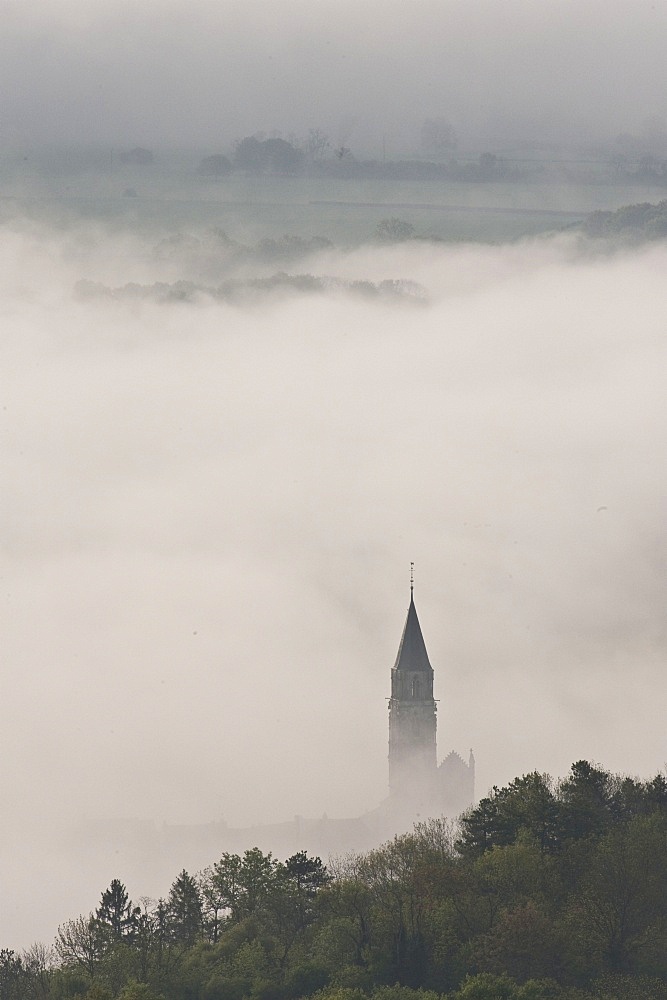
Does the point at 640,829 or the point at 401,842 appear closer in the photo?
the point at 640,829

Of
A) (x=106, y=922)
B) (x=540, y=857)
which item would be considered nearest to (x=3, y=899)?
(x=106, y=922)

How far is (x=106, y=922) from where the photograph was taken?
10106cm

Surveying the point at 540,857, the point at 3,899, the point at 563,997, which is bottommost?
the point at 563,997

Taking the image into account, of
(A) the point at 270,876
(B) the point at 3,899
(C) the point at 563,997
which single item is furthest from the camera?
(B) the point at 3,899

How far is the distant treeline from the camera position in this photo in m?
85.7

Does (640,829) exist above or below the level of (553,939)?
above

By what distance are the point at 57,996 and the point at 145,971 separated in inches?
135

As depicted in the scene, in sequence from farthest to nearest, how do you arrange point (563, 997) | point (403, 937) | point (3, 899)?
point (3, 899) < point (403, 937) < point (563, 997)

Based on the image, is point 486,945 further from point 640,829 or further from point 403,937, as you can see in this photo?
point 640,829

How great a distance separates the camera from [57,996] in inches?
3511

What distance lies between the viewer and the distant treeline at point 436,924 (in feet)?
281

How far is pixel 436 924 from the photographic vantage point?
88625mm

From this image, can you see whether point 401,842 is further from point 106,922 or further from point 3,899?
point 3,899

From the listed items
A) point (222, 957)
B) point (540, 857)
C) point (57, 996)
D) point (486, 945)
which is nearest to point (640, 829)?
point (540, 857)
